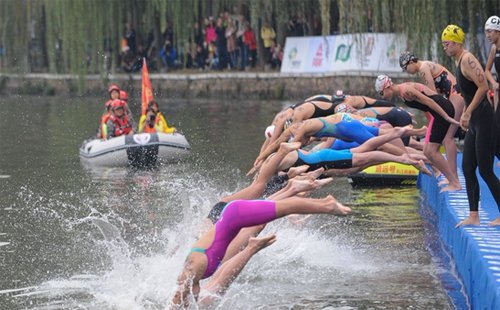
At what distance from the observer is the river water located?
26.1ft

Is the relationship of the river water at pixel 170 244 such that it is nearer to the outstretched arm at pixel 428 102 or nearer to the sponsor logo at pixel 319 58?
the outstretched arm at pixel 428 102

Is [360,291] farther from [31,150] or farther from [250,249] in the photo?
[31,150]

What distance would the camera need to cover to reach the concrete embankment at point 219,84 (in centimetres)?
2714

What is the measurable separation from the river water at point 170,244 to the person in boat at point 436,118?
0.76 meters

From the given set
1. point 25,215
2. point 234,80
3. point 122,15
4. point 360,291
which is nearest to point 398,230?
point 360,291

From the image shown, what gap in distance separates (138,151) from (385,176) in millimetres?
5499

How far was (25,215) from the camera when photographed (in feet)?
38.8

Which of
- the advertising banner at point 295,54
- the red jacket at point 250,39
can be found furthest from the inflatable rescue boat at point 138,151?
the red jacket at point 250,39

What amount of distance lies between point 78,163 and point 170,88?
17476 millimetres

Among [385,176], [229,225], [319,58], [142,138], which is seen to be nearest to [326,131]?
[385,176]

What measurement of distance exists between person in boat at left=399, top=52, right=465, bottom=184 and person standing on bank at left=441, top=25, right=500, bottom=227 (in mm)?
2230

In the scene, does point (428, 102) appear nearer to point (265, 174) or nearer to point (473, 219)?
point (265, 174)

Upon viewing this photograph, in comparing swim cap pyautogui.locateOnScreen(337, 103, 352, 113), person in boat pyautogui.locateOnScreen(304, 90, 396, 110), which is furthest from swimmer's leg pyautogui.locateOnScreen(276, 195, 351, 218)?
person in boat pyautogui.locateOnScreen(304, 90, 396, 110)

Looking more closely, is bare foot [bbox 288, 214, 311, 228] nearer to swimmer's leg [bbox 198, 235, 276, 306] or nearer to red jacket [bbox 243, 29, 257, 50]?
swimmer's leg [bbox 198, 235, 276, 306]
